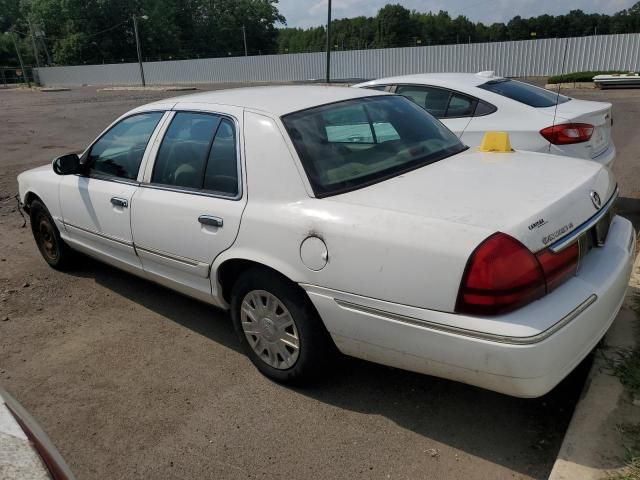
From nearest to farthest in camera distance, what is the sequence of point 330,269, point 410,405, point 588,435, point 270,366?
point 588,435 → point 330,269 → point 410,405 → point 270,366

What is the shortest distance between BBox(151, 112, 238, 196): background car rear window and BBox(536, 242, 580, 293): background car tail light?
66.4 inches

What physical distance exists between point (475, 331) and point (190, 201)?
191cm

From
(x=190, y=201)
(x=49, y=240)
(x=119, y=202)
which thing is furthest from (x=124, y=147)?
(x=49, y=240)

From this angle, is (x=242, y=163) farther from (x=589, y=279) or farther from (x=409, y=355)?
(x=589, y=279)

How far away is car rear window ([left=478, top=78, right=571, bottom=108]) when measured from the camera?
579 cm

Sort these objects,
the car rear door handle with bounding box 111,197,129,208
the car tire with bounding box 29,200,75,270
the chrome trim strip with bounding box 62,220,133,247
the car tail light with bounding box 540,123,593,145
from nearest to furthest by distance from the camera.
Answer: the car rear door handle with bounding box 111,197,129,208
the chrome trim strip with bounding box 62,220,133,247
the car tire with bounding box 29,200,75,270
the car tail light with bounding box 540,123,593,145

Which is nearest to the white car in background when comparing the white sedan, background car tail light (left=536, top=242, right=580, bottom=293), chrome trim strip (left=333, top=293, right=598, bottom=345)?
the white sedan

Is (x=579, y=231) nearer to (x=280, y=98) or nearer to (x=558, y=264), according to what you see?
(x=558, y=264)

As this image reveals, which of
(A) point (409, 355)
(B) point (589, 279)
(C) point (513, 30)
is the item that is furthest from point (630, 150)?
(C) point (513, 30)

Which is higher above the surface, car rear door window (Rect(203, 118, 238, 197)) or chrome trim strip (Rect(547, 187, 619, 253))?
car rear door window (Rect(203, 118, 238, 197))

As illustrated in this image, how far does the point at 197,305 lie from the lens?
4449 millimetres

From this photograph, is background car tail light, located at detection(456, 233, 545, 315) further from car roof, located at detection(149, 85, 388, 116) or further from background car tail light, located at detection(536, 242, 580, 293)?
car roof, located at detection(149, 85, 388, 116)

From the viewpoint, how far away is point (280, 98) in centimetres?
354

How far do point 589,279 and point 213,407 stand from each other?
2060 mm
